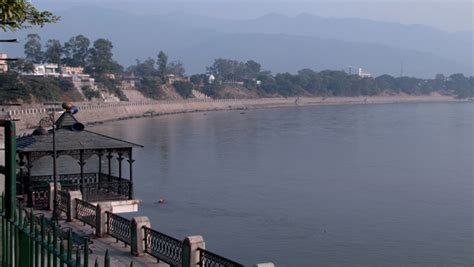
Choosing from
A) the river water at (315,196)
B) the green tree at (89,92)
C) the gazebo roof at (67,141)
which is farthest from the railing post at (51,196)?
the green tree at (89,92)

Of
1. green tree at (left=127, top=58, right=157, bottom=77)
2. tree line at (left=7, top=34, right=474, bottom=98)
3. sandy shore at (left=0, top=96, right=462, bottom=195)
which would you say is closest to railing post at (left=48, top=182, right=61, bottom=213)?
sandy shore at (left=0, top=96, right=462, bottom=195)

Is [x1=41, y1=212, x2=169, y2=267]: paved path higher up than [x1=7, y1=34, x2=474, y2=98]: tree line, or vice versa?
[x1=7, y1=34, x2=474, y2=98]: tree line

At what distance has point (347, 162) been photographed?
54.2m

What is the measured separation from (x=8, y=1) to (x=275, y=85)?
169 metres

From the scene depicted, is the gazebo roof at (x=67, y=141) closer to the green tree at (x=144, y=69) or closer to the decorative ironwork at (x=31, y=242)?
the decorative ironwork at (x=31, y=242)

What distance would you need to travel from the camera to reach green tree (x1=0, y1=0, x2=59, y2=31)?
480 cm

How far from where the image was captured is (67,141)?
19594 millimetres

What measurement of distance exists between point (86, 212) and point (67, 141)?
2932 millimetres

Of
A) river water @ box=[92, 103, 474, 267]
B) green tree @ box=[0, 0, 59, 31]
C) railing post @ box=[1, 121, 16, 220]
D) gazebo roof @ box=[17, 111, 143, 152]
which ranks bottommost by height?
river water @ box=[92, 103, 474, 267]

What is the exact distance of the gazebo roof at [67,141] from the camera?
19266mm

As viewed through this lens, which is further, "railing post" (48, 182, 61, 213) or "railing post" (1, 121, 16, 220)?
"railing post" (48, 182, 61, 213)

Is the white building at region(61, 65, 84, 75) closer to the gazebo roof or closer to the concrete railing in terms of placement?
the gazebo roof

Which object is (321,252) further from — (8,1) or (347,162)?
(347,162)

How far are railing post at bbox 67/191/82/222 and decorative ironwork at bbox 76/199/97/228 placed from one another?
10 centimetres
